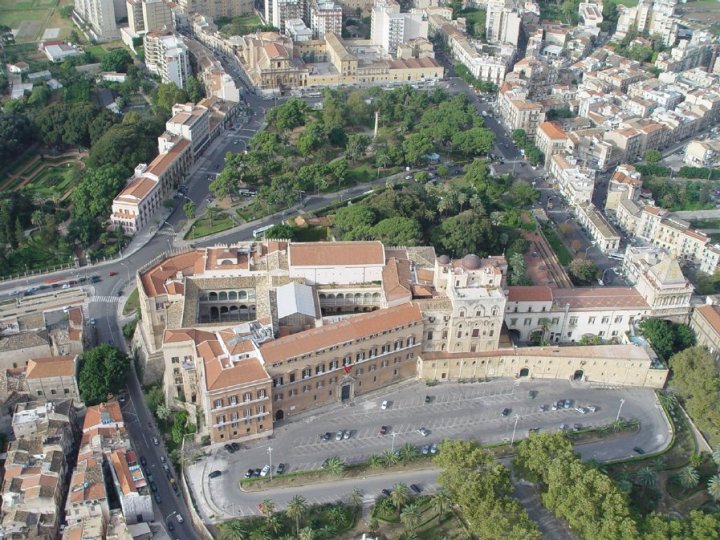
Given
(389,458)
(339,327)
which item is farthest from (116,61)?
(389,458)

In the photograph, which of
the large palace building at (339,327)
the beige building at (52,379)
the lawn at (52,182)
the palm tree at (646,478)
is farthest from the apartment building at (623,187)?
the lawn at (52,182)

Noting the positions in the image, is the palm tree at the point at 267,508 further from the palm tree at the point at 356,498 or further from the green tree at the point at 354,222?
the green tree at the point at 354,222

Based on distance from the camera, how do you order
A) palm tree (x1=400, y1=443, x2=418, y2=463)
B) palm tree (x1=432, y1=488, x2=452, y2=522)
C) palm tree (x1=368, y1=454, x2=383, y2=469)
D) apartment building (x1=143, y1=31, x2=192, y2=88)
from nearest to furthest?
palm tree (x1=432, y1=488, x2=452, y2=522) → palm tree (x1=368, y1=454, x2=383, y2=469) → palm tree (x1=400, y1=443, x2=418, y2=463) → apartment building (x1=143, y1=31, x2=192, y2=88)

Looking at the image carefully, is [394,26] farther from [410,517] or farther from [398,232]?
[410,517]

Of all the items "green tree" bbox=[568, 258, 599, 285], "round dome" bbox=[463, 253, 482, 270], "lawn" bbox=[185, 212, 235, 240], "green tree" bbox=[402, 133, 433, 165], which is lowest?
"green tree" bbox=[568, 258, 599, 285]

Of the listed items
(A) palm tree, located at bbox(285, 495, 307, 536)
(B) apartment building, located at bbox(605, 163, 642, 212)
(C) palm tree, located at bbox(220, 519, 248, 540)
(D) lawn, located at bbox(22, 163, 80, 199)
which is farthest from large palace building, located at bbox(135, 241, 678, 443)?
(D) lawn, located at bbox(22, 163, 80, 199)

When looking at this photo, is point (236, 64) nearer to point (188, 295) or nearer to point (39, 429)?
point (188, 295)

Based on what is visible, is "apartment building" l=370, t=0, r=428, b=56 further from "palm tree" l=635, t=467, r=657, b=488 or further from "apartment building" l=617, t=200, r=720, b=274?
"palm tree" l=635, t=467, r=657, b=488
